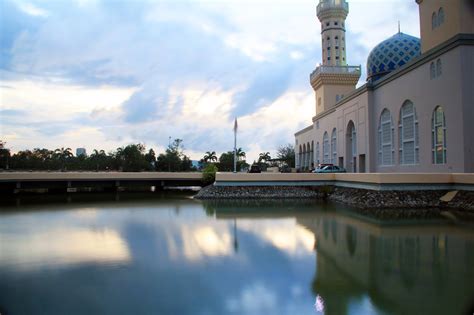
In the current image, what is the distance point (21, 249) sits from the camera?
415 inches

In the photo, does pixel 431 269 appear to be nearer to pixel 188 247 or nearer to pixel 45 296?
pixel 188 247

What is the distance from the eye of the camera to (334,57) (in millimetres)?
42500

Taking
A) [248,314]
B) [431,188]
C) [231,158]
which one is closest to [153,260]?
[248,314]

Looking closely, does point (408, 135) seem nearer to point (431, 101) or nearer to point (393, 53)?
point (431, 101)

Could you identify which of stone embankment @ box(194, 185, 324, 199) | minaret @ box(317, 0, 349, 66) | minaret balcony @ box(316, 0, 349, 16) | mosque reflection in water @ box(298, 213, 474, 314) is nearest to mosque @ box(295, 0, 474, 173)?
stone embankment @ box(194, 185, 324, 199)

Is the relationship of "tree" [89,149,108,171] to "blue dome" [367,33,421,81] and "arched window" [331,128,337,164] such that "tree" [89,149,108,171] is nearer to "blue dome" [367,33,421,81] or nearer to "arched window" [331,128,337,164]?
"arched window" [331,128,337,164]

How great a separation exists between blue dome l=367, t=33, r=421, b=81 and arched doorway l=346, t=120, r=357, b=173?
4780 millimetres

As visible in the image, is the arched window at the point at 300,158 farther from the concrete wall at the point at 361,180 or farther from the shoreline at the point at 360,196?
the shoreline at the point at 360,196

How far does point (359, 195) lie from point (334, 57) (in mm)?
24746

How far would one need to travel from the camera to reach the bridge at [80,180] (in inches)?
1187

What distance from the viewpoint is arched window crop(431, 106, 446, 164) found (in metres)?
20.9

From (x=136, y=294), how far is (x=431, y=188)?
17.1 meters

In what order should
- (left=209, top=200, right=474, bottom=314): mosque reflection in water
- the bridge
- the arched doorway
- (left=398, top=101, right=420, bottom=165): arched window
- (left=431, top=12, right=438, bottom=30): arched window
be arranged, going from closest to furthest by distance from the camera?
1. (left=209, top=200, right=474, bottom=314): mosque reflection in water
2. (left=398, top=101, right=420, bottom=165): arched window
3. (left=431, top=12, right=438, bottom=30): arched window
4. the bridge
5. the arched doorway

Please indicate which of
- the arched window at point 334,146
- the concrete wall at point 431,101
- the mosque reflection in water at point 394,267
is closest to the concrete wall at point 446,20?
the concrete wall at point 431,101
